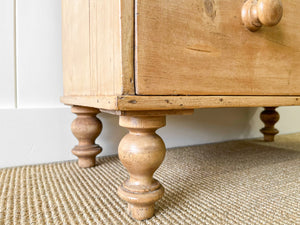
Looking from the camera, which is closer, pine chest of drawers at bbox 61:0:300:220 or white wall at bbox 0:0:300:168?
pine chest of drawers at bbox 61:0:300:220

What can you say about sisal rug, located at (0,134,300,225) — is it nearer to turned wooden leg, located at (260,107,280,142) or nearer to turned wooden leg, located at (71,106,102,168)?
turned wooden leg, located at (71,106,102,168)

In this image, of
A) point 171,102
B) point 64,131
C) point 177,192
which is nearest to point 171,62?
point 171,102

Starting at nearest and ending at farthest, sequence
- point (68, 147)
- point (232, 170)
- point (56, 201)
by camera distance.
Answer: point (56, 201) → point (232, 170) → point (68, 147)

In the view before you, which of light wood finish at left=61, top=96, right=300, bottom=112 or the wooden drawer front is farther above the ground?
the wooden drawer front

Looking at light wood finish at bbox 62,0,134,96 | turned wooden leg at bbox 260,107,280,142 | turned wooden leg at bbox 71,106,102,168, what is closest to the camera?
light wood finish at bbox 62,0,134,96

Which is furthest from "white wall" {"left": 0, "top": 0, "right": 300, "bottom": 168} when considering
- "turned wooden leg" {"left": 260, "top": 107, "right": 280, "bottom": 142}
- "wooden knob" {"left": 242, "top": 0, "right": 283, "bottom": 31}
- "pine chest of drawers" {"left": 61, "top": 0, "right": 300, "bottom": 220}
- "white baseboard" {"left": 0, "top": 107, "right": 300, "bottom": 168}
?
"turned wooden leg" {"left": 260, "top": 107, "right": 280, "bottom": 142}

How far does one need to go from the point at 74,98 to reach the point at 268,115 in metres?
0.84

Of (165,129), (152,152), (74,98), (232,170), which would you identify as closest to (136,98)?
(152,152)

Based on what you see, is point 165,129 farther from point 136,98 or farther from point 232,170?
point 136,98

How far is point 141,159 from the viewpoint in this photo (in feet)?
Answer: 1.21

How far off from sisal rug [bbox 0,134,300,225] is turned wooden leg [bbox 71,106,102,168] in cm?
4

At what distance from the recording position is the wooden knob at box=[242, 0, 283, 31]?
1.29 ft

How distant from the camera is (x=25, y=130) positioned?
718 millimetres

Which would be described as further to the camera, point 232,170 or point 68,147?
point 68,147
